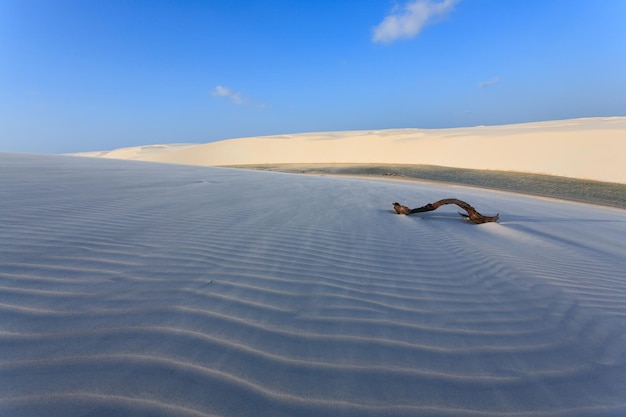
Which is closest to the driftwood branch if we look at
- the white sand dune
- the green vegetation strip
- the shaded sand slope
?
the shaded sand slope

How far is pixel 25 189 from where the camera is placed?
496 centimetres

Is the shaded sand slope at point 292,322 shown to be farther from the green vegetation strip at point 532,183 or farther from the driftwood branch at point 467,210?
the green vegetation strip at point 532,183

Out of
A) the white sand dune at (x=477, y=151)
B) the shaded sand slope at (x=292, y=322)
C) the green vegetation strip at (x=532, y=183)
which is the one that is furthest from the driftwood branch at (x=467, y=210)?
the white sand dune at (x=477, y=151)

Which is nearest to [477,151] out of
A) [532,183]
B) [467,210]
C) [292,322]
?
[532,183]

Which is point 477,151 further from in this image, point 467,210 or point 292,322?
point 292,322

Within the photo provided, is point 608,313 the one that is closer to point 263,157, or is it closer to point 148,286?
point 148,286

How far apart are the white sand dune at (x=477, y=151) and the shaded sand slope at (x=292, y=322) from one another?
1733 cm

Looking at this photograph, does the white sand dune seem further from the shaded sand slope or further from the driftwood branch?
the shaded sand slope

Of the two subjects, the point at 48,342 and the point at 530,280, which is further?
the point at 530,280

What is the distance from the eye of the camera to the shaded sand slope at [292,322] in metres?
1.29

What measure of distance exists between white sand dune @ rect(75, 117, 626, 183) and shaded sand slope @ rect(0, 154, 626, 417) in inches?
682

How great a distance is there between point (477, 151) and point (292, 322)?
2613 cm

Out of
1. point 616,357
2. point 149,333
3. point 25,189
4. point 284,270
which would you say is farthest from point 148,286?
point 25,189

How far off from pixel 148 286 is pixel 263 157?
116ft
